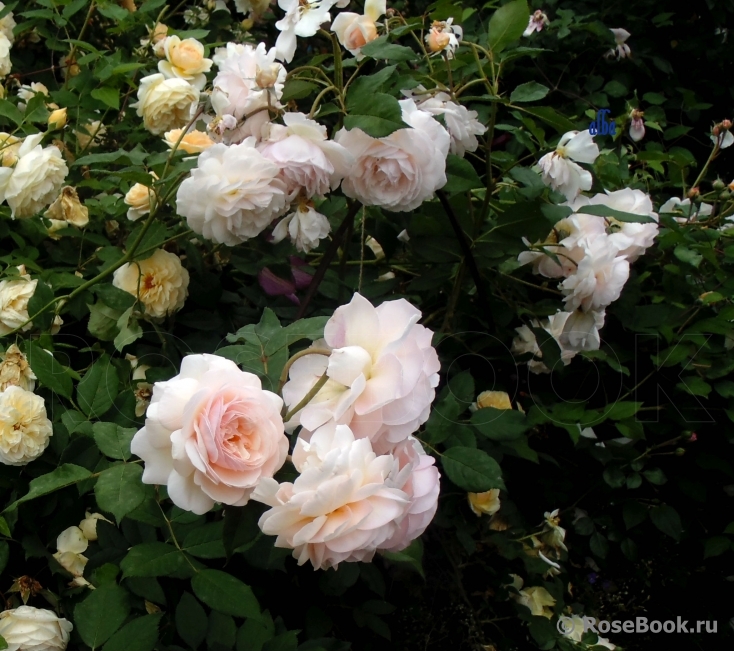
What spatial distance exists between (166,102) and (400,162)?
527 mm

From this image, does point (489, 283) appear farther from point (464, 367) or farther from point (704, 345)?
point (704, 345)

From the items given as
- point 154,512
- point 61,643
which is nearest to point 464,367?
point 154,512

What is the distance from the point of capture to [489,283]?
111 centimetres

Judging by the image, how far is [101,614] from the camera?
28.7 inches

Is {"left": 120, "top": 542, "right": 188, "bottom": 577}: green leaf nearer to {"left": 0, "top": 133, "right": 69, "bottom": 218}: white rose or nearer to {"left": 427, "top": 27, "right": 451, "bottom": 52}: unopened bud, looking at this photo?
{"left": 0, "top": 133, "right": 69, "bottom": 218}: white rose

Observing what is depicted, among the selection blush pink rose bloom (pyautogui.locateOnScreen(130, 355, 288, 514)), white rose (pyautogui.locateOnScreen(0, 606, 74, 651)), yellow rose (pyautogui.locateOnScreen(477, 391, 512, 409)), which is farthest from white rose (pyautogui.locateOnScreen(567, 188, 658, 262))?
white rose (pyautogui.locateOnScreen(0, 606, 74, 651))

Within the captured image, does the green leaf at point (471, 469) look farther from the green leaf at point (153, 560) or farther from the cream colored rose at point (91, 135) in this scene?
the cream colored rose at point (91, 135)

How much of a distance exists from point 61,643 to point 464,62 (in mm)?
918

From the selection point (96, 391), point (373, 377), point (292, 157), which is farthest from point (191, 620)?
point (292, 157)

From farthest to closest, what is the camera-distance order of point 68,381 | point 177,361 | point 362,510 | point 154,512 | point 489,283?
1. point 489,283
2. point 177,361
3. point 68,381
4. point 154,512
5. point 362,510

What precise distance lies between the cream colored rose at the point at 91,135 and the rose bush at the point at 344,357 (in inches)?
0.5

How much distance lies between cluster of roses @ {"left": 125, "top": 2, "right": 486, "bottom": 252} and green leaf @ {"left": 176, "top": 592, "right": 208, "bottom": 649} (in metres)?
0.40

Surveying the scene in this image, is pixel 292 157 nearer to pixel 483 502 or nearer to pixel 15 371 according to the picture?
pixel 15 371

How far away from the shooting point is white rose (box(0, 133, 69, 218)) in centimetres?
101
